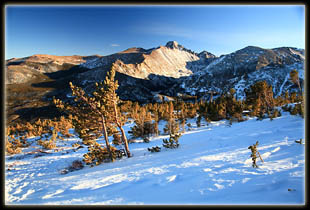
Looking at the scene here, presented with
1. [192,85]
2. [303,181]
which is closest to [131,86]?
[192,85]

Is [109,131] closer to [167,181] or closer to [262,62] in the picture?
[167,181]

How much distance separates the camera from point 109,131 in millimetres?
10219

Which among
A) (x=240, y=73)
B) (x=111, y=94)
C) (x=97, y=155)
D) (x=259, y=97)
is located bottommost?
(x=97, y=155)

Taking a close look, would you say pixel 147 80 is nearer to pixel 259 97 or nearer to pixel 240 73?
pixel 240 73

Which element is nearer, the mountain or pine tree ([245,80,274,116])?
pine tree ([245,80,274,116])

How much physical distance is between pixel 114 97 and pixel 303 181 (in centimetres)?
919

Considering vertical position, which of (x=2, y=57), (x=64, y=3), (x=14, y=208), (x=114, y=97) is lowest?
(x=14, y=208)

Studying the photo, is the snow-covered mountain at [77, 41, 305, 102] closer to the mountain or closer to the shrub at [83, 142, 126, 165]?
the mountain

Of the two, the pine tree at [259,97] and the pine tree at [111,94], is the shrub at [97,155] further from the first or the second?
the pine tree at [259,97]

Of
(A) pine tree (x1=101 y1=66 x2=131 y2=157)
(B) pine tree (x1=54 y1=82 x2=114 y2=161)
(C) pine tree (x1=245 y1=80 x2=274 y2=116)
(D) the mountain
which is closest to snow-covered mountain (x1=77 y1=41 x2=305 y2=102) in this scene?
(D) the mountain

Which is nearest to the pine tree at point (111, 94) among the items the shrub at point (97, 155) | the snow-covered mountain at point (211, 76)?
the shrub at point (97, 155)

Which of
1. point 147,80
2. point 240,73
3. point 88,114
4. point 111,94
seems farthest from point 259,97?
point 240,73

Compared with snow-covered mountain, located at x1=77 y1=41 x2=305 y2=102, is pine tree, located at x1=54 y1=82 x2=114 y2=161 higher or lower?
lower

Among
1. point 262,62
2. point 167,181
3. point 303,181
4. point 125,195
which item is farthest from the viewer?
point 262,62
